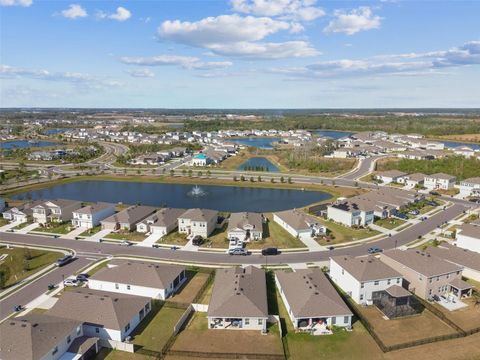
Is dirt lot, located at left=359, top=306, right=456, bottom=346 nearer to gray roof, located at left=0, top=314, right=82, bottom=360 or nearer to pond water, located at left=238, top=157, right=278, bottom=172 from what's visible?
gray roof, located at left=0, top=314, right=82, bottom=360

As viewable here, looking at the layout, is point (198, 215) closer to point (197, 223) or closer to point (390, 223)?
point (197, 223)

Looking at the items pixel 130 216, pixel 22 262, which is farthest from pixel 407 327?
pixel 22 262

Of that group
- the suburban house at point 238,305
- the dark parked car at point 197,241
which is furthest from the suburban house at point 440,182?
the suburban house at point 238,305

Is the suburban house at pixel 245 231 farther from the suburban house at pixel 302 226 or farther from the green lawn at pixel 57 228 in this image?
the green lawn at pixel 57 228

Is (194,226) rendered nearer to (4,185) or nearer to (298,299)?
(298,299)

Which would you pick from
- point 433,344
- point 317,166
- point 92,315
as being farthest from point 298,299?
point 317,166

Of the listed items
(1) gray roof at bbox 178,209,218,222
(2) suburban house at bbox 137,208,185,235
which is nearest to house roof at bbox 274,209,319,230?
(1) gray roof at bbox 178,209,218,222
